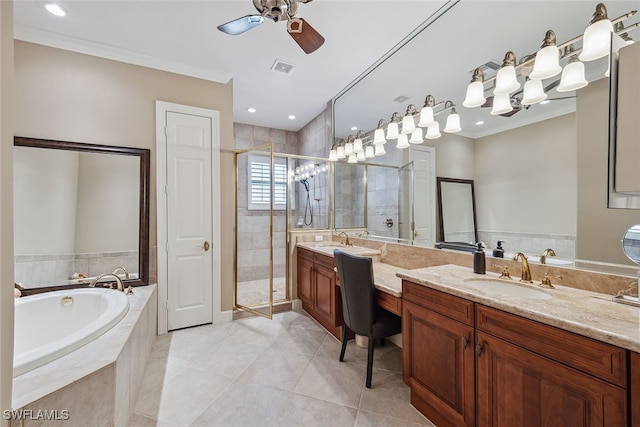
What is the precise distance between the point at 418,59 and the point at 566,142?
1501 mm

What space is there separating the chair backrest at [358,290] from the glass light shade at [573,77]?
4.89ft

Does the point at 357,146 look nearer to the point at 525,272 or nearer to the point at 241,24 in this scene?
the point at 241,24

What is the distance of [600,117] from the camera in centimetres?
135

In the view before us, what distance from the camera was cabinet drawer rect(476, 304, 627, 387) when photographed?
2.81 feet

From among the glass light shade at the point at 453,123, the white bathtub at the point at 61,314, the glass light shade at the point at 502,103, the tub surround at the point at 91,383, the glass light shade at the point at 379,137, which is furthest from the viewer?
the glass light shade at the point at 379,137

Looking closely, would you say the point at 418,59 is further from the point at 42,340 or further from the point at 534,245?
the point at 42,340

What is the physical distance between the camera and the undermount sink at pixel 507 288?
1395 mm

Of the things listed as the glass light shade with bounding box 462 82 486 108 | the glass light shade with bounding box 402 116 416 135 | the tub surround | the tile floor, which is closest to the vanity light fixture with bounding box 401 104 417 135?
the glass light shade with bounding box 402 116 416 135

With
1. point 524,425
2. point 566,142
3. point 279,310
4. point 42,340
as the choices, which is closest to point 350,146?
point 566,142

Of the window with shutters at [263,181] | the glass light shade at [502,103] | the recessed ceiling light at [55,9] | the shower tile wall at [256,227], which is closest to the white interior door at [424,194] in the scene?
the glass light shade at [502,103]

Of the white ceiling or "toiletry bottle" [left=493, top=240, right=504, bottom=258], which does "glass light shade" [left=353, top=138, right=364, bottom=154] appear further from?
"toiletry bottle" [left=493, top=240, right=504, bottom=258]

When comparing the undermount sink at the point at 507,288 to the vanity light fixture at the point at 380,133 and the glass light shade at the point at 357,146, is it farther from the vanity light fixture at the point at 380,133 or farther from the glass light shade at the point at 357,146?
the glass light shade at the point at 357,146

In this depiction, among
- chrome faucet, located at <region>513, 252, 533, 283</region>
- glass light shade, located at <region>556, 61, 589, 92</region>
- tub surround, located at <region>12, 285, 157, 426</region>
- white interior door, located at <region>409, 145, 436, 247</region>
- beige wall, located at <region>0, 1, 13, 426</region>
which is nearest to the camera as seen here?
beige wall, located at <region>0, 1, 13, 426</region>

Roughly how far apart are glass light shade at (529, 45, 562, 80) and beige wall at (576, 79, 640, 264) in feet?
0.63
